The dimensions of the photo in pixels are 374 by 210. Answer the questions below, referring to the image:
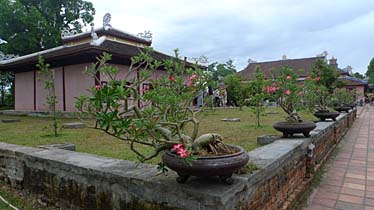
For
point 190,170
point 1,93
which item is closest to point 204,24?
point 190,170

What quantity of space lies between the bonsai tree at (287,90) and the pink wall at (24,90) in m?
12.9

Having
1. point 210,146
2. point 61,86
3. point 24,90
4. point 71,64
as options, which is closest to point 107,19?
point 71,64

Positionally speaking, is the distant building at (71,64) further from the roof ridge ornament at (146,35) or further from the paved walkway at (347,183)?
the paved walkway at (347,183)

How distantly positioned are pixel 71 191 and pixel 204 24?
9.93 meters

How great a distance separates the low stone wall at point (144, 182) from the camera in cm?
179

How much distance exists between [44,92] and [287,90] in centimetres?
1195

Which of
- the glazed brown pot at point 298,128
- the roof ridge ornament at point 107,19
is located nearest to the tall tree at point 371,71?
the roof ridge ornament at point 107,19

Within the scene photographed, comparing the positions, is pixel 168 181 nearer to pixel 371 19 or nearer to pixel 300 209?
pixel 300 209

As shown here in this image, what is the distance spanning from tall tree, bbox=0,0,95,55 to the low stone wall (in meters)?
16.6

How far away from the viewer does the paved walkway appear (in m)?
2.81

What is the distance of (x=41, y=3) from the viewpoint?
62.9ft

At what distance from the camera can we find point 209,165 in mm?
1650

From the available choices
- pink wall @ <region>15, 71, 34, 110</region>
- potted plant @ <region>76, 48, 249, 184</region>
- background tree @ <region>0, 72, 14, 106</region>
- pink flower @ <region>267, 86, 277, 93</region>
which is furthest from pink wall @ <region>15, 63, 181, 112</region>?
potted plant @ <region>76, 48, 249, 184</region>

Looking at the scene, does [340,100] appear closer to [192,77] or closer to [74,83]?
[74,83]
